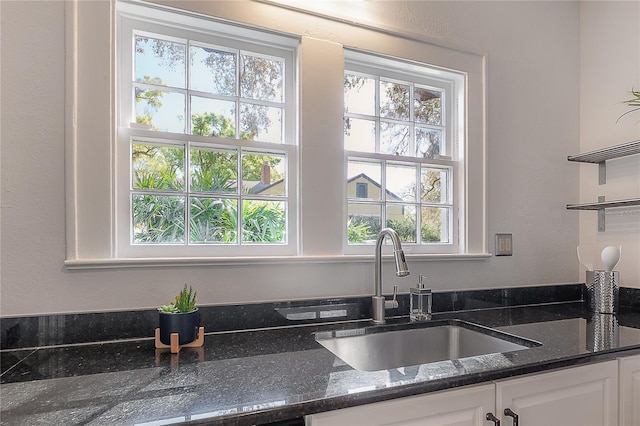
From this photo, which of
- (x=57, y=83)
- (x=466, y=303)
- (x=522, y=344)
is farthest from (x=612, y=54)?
(x=57, y=83)

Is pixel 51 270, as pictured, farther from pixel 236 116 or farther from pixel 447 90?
pixel 447 90

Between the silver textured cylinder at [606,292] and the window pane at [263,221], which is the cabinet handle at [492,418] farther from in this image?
the silver textured cylinder at [606,292]

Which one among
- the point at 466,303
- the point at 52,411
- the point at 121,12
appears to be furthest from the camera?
the point at 466,303

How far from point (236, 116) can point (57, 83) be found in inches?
24.6

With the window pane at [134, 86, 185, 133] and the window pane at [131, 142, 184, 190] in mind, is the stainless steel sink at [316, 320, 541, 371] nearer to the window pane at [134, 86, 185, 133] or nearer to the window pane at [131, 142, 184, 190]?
the window pane at [131, 142, 184, 190]

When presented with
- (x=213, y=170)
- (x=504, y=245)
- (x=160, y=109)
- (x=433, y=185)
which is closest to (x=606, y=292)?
(x=504, y=245)

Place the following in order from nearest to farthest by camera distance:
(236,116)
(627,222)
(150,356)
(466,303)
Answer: (150,356), (236,116), (466,303), (627,222)

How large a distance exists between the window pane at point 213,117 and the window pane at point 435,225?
1032 mm

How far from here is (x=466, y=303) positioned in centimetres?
193

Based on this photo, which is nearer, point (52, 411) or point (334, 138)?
point (52, 411)

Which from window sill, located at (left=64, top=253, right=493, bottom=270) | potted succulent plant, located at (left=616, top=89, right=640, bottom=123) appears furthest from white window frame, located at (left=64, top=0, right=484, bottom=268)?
potted succulent plant, located at (left=616, top=89, right=640, bottom=123)

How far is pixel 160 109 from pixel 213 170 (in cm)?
31

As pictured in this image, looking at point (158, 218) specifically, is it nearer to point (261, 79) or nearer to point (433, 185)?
point (261, 79)

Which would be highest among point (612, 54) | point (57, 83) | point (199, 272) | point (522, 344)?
point (612, 54)
